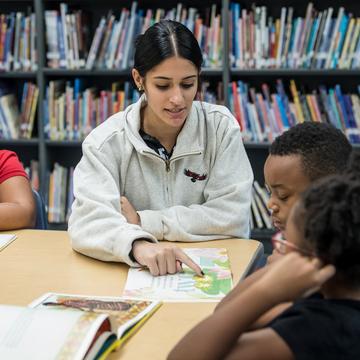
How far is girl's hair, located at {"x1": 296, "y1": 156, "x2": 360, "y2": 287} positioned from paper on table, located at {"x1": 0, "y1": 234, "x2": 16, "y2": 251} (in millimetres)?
1087

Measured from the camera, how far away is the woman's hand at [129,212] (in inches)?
74.9

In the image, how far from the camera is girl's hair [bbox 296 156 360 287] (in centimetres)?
97

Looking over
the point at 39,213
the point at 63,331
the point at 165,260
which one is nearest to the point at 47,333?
the point at 63,331

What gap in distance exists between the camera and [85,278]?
1635mm

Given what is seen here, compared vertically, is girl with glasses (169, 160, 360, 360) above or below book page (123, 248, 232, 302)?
above

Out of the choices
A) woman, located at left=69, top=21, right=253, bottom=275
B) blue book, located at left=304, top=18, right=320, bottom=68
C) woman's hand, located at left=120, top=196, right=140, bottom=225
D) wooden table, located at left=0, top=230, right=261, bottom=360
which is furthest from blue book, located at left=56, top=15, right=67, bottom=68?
woman's hand, located at left=120, top=196, right=140, bottom=225

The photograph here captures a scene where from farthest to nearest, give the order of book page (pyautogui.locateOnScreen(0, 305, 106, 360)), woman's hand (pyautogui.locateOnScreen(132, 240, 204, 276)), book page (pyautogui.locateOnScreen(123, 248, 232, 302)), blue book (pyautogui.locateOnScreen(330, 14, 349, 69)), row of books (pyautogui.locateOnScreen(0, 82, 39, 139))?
1. row of books (pyautogui.locateOnScreen(0, 82, 39, 139))
2. blue book (pyautogui.locateOnScreen(330, 14, 349, 69))
3. woman's hand (pyautogui.locateOnScreen(132, 240, 204, 276))
4. book page (pyautogui.locateOnScreen(123, 248, 232, 302))
5. book page (pyautogui.locateOnScreen(0, 305, 106, 360))

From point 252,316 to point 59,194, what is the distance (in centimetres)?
293

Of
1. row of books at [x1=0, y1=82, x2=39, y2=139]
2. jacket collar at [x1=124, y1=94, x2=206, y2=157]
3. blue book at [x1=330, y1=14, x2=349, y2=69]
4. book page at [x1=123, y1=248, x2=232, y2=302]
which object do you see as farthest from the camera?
row of books at [x1=0, y1=82, x2=39, y2=139]

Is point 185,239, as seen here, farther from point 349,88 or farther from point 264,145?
point 349,88

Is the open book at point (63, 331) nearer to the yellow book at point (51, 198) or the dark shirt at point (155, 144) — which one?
the dark shirt at point (155, 144)

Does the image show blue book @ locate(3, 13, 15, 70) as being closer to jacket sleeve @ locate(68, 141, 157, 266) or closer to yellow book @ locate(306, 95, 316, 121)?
yellow book @ locate(306, 95, 316, 121)

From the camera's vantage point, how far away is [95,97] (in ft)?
12.5

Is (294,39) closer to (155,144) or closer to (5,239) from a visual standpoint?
(155,144)
